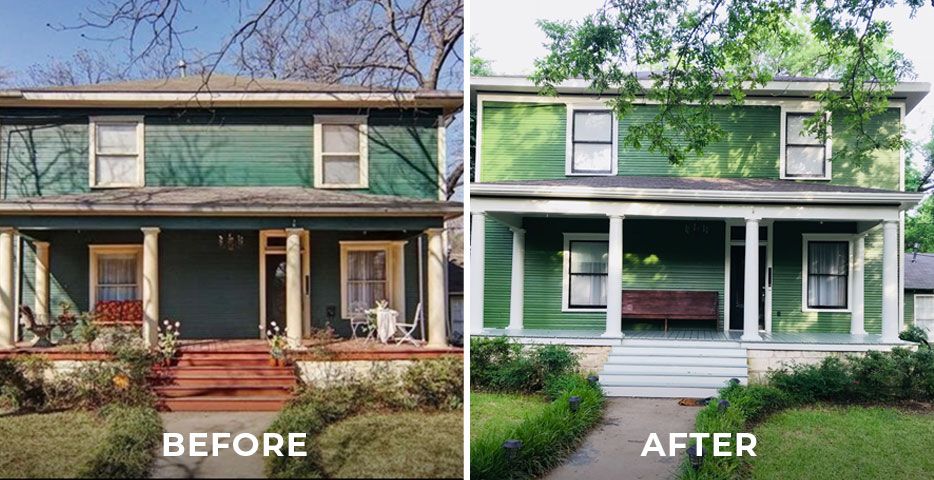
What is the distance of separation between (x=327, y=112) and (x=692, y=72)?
2421 millimetres

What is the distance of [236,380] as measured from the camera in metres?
2.91

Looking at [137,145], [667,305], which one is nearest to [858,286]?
[667,305]

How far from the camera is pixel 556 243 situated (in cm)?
574

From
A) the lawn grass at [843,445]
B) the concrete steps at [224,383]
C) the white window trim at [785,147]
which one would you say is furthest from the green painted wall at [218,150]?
the white window trim at [785,147]

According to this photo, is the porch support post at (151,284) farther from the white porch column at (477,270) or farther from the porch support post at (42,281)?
the white porch column at (477,270)

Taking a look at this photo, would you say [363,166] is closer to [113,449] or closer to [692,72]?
[113,449]

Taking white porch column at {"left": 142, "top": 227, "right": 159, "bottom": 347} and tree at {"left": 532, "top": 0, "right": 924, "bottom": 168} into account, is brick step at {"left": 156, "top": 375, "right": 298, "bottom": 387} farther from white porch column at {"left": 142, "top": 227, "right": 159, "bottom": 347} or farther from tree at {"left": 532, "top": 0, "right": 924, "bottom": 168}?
tree at {"left": 532, "top": 0, "right": 924, "bottom": 168}

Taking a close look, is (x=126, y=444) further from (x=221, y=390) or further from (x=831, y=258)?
(x=831, y=258)

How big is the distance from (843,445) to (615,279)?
1.92m

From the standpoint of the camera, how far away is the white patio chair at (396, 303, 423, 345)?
294 centimetres

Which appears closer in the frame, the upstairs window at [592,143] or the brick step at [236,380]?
the brick step at [236,380]

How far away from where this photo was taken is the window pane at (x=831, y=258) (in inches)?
227

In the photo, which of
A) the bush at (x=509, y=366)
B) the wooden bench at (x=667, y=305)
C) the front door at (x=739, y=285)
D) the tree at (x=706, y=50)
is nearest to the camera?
the tree at (x=706, y=50)

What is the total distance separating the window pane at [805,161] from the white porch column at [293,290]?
13.8 ft
